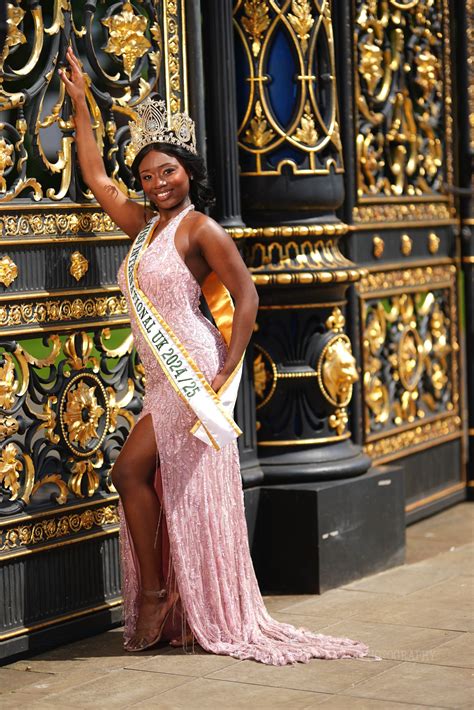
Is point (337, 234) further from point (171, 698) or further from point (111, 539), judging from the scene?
point (171, 698)

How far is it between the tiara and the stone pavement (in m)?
1.86

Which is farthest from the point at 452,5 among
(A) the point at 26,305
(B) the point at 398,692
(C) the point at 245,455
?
(B) the point at 398,692

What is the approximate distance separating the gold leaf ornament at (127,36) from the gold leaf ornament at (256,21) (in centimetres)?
64

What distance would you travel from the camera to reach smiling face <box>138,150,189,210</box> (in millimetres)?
5605

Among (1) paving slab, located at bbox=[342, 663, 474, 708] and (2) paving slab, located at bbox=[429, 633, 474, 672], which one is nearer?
(1) paving slab, located at bbox=[342, 663, 474, 708]

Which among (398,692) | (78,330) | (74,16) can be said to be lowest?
(398,692)

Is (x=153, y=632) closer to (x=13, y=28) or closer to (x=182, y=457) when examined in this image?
(x=182, y=457)

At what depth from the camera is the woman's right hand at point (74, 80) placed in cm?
569

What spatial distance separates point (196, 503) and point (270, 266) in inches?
55.9

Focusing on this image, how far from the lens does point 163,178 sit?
5609 mm

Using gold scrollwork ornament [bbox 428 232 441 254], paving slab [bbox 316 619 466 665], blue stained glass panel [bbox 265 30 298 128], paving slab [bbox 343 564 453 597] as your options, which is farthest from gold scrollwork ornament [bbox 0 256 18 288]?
gold scrollwork ornament [bbox 428 232 441 254]

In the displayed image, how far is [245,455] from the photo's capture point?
6637 millimetres

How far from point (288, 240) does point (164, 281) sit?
1.21 meters

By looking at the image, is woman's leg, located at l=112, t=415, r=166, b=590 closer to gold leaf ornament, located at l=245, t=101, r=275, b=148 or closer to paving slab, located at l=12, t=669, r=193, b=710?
paving slab, located at l=12, t=669, r=193, b=710
